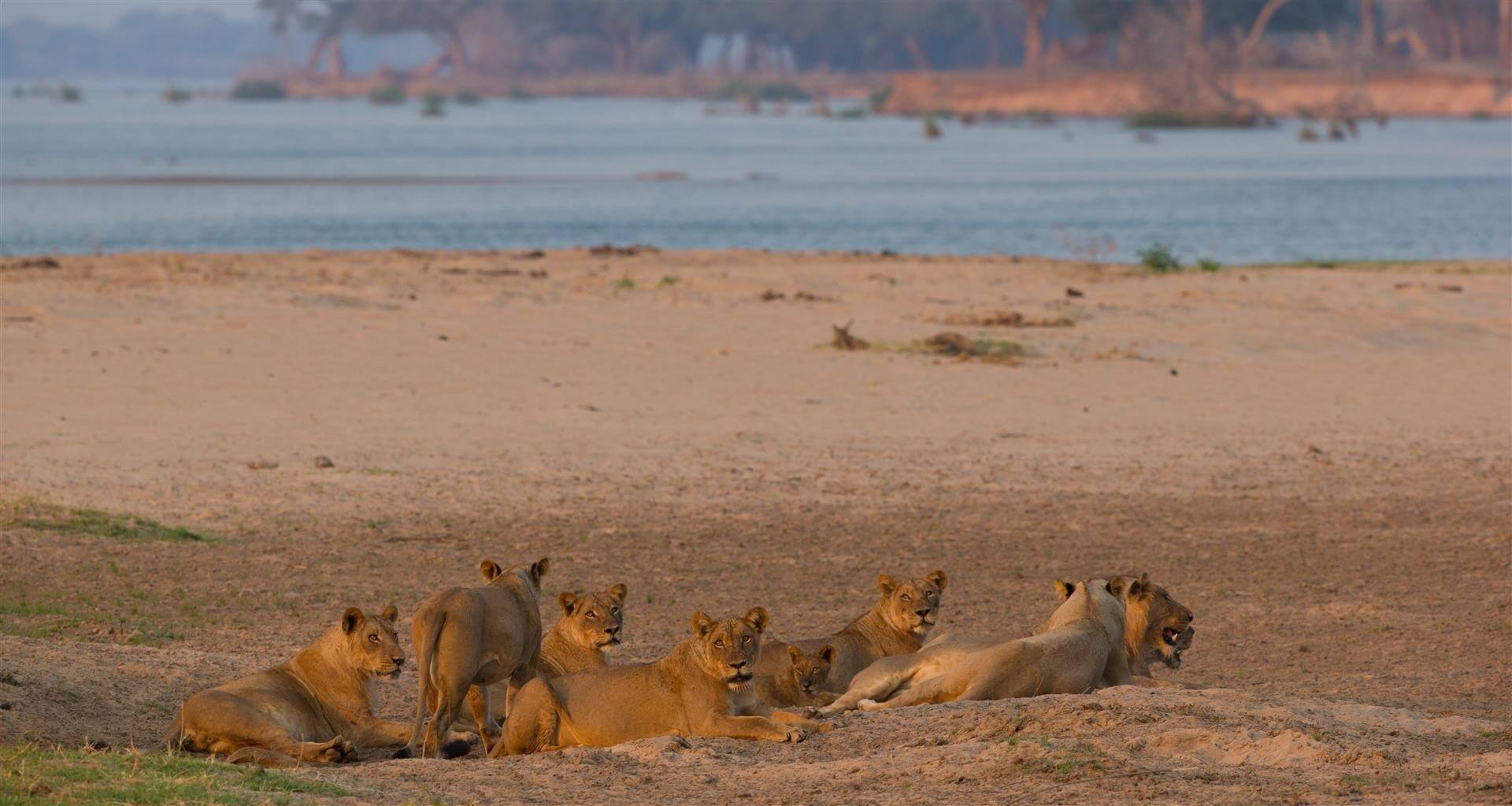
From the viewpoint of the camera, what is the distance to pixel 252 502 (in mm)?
13070

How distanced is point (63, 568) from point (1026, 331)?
36.4 ft

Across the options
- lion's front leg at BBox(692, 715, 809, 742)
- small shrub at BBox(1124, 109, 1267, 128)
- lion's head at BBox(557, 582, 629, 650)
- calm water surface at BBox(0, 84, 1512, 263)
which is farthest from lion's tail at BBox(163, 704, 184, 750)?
small shrub at BBox(1124, 109, 1267, 128)

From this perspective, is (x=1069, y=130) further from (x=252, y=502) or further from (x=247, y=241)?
(x=252, y=502)

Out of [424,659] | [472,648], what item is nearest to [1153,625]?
[472,648]

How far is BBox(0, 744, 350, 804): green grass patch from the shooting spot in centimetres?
620

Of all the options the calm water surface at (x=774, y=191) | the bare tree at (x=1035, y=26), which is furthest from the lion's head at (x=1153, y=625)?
the bare tree at (x=1035, y=26)

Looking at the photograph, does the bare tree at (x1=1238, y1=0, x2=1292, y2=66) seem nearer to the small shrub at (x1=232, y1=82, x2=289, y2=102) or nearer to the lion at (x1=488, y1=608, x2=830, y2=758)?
the small shrub at (x1=232, y1=82, x2=289, y2=102)

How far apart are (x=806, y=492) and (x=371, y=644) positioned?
6.16m

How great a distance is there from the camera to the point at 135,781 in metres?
6.40

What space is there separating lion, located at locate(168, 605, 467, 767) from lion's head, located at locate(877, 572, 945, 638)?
193 cm

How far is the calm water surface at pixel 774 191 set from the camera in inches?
1555

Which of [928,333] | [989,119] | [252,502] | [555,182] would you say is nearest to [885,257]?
[928,333]

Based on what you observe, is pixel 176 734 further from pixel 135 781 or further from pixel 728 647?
pixel 728 647

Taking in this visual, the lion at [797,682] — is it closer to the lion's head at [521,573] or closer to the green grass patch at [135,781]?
the lion's head at [521,573]
